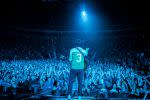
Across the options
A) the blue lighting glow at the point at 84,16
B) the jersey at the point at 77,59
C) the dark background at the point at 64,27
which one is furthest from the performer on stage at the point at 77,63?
the blue lighting glow at the point at 84,16

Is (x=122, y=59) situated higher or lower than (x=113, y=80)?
higher

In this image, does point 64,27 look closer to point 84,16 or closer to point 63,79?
point 84,16

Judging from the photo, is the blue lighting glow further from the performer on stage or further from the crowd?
the performer on stage

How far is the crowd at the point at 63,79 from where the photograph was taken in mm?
7891

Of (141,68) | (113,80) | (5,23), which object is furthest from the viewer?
(5,23)

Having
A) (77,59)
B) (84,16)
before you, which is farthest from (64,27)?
(77,59)

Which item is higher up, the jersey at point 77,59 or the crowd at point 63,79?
the jersey at point 77,59

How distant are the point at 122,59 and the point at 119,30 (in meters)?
5.31

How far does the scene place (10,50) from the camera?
1293 cm

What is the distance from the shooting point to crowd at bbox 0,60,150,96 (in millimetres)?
7891

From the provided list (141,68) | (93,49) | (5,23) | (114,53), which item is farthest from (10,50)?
(141,68)

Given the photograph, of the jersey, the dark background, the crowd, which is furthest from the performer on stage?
the dark background

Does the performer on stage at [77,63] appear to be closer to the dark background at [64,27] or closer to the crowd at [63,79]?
the crowd at [63,79]

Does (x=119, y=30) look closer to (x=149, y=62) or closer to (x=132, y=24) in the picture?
(x=132, y=24)
